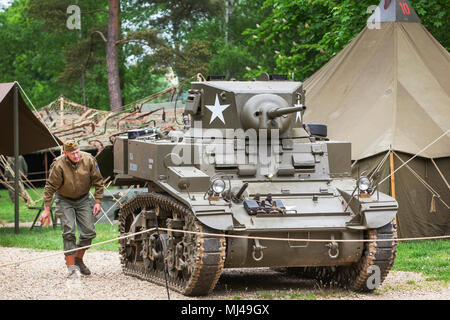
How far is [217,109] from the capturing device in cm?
1200

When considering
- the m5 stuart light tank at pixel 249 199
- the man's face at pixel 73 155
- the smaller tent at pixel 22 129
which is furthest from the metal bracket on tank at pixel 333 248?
the smaller tent at pixel 22 129

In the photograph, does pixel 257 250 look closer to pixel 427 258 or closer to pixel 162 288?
pixel 162 288

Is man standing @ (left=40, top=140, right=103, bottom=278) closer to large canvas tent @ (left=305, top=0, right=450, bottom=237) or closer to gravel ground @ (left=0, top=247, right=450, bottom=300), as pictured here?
gravel ground @ (left=0, top=247, right=450, bottom=300)

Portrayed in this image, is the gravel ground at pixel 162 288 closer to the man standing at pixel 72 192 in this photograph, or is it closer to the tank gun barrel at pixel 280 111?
the man standing at pixel 72 192

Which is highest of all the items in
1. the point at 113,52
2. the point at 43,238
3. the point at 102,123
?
the point at 113,52

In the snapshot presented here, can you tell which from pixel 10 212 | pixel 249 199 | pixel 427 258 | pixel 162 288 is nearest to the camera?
pixel 249 199

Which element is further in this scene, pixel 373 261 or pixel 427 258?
pixel 427 258

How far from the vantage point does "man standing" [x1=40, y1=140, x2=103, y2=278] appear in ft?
39.3

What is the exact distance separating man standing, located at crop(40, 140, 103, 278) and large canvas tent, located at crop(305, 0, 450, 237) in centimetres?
540

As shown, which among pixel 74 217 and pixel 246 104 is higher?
pixel 246 104

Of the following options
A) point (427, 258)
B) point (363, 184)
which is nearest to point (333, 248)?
point (363, 184)

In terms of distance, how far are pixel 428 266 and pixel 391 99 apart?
415 cm

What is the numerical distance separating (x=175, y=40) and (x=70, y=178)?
2460 cm

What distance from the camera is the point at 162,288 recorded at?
11211mm
